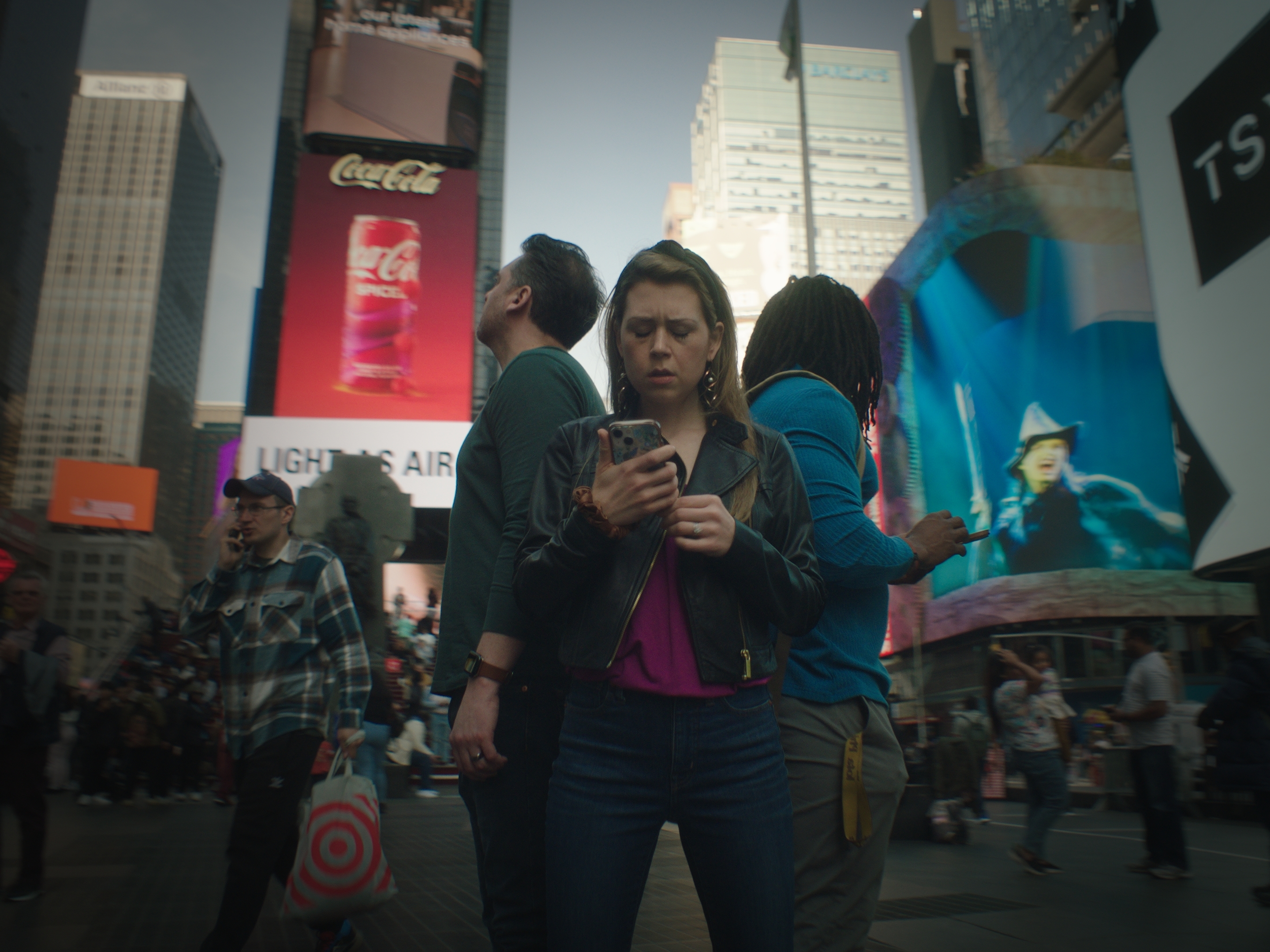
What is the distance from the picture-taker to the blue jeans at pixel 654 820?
4.21 ft

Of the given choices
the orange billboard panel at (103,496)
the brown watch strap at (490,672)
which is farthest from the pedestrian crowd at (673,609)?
the orange billboard panel at (103,496)

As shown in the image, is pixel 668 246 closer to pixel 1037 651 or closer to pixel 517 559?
pixel 517 559

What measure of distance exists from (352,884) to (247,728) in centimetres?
68

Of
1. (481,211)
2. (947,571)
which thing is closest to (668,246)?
(947,571)

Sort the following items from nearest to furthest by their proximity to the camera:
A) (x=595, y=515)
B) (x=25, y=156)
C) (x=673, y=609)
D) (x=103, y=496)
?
(x=595, y=515) < (x=673, y=609) < (x=25, y=156) < (x=103, y=496)

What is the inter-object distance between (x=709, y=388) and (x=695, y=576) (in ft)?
1.51

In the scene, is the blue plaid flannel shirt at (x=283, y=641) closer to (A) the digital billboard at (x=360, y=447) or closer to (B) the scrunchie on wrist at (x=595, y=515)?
(B) the scrunchie on wrist at (x=595, y=515)

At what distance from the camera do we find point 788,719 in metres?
1.65

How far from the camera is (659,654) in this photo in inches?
52.5

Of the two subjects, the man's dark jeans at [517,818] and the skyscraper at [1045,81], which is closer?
the man's dark jeans at [517,818]

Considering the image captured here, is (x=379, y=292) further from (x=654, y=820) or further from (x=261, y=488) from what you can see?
(x=654, y=820)

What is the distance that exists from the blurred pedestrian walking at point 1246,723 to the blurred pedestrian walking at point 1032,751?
1.14 metres

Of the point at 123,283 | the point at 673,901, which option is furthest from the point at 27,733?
the point at 123,283

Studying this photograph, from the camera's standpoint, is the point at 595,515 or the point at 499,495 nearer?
the point at 595,515
